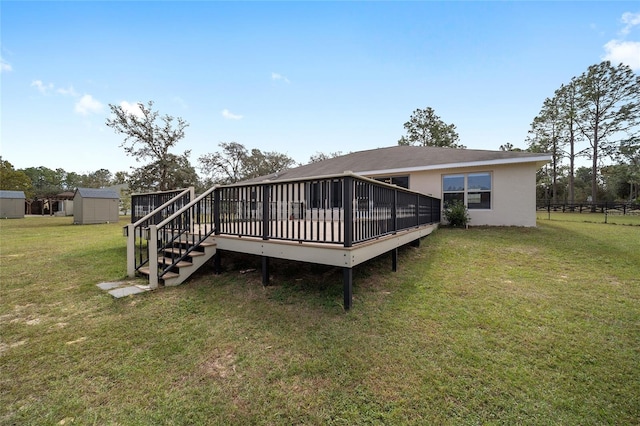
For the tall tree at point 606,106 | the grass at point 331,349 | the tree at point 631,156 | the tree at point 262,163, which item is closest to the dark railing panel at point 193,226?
the grass at point 331,349

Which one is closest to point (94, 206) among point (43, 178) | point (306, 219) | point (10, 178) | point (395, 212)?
point (306, 219)

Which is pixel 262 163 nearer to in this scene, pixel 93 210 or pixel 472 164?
pixel 93 210

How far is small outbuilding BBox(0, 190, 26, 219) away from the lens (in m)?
23.4

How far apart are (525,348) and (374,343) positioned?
59.3 inches

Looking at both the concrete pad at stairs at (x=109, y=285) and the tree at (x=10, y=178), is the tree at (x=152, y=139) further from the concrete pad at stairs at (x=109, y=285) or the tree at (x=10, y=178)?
the tree at (x=10, y=178)

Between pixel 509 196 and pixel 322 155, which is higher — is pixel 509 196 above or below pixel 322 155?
below

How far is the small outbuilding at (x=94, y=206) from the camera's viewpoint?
737 inches

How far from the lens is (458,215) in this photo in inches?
374

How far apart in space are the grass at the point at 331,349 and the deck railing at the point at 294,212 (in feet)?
2.90

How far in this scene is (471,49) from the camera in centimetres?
1025

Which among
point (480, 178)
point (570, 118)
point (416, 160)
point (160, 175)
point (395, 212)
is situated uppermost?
point (570, 118)

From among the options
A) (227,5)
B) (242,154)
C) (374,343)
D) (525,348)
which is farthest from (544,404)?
(242,154)

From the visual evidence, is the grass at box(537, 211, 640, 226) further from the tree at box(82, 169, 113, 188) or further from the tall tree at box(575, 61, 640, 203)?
the tree at box(82, 169, 113, 188)

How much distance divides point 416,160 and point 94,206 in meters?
22.5
